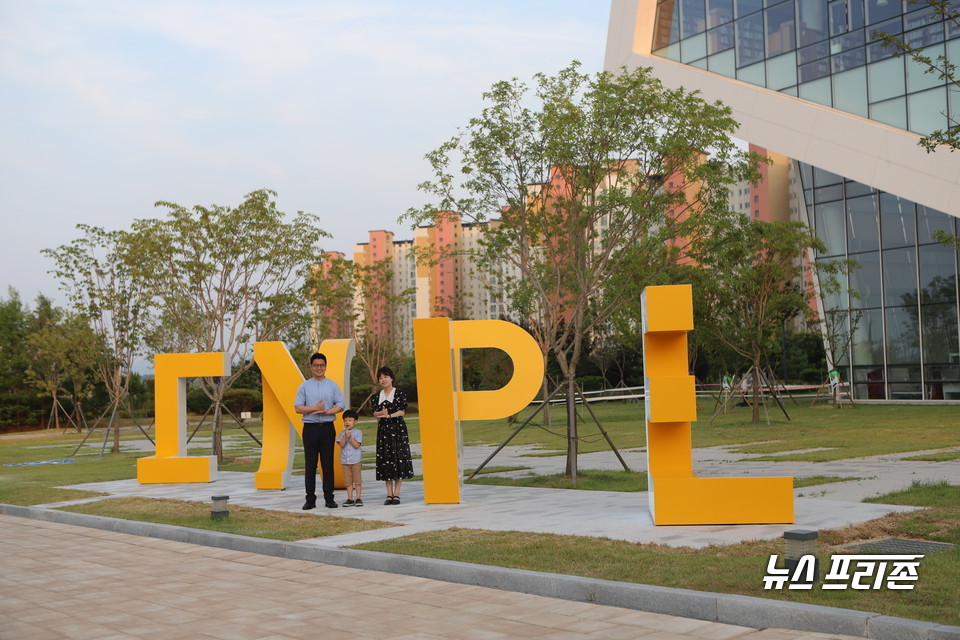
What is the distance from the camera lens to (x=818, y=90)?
35500mm

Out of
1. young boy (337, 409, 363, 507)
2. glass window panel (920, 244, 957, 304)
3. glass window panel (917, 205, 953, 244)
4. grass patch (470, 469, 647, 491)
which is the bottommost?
grass patch (470, 469, 647, 491)

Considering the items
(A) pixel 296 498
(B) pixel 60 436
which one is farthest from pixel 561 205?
A: (B) pixel 60 436

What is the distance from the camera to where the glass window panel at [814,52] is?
1403 inches

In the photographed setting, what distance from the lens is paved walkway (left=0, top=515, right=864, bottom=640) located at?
624 centimetres

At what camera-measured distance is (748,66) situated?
3750 centimetres

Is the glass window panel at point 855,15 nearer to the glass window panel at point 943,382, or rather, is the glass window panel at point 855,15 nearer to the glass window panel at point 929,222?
the glass window panel at point 929,222

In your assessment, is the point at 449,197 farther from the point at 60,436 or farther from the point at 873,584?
the point at 60,436

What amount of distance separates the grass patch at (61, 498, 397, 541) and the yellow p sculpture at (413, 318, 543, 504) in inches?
69.0

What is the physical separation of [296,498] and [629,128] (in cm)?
843

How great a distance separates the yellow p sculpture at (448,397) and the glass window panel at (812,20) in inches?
1097

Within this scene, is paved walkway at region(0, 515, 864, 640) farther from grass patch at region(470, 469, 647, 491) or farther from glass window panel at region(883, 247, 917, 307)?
glass window panel at region(883, 247, 917, 307)

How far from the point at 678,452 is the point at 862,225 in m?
31.5

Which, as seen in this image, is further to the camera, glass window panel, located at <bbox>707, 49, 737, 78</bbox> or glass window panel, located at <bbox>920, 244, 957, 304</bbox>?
glass window panel, located at <bbox>707, 49, 737, 78</bbox>

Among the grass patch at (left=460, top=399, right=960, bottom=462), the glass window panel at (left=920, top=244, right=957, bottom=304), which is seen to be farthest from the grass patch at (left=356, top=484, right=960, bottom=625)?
the glass window panel at (left=920, top=244, right=957, bottom=304)
